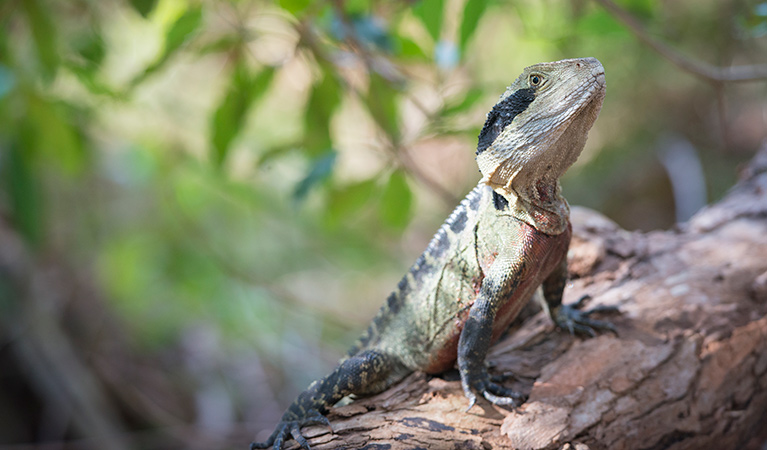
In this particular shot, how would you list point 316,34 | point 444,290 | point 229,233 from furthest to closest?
1. point 229,233
2. point 316,34
3. point 444,290

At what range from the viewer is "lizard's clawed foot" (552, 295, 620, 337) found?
152 inches

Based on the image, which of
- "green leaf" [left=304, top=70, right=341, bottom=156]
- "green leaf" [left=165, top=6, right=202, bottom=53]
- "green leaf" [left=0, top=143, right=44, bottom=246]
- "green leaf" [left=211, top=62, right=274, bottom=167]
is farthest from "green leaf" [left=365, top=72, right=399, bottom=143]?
"green leaf" [left=0, top=143, right=44, bottom=246]

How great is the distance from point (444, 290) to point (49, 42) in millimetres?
4021

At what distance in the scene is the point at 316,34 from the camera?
5.43 m

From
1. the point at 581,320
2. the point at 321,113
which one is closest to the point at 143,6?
the point at 321,113

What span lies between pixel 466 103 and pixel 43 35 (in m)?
3.68

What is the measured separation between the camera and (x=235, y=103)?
4.87m

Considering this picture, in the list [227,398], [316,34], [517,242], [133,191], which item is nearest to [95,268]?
[133,191]

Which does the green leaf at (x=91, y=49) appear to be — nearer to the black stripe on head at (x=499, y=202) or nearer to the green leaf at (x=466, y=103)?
the green leaf at (x=466, y=103)

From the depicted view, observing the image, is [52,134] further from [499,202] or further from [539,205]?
A: [539,205]

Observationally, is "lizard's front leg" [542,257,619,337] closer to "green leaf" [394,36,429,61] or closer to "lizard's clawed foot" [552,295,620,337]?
"lizard's clawed foot" [552,295,620,337]

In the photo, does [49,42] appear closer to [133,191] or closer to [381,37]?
[381,37]

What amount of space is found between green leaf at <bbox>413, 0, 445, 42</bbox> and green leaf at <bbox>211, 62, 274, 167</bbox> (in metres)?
1.48

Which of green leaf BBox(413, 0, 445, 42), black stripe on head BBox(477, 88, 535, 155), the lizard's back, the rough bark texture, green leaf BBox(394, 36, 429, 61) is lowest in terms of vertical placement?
the rough bark texture
